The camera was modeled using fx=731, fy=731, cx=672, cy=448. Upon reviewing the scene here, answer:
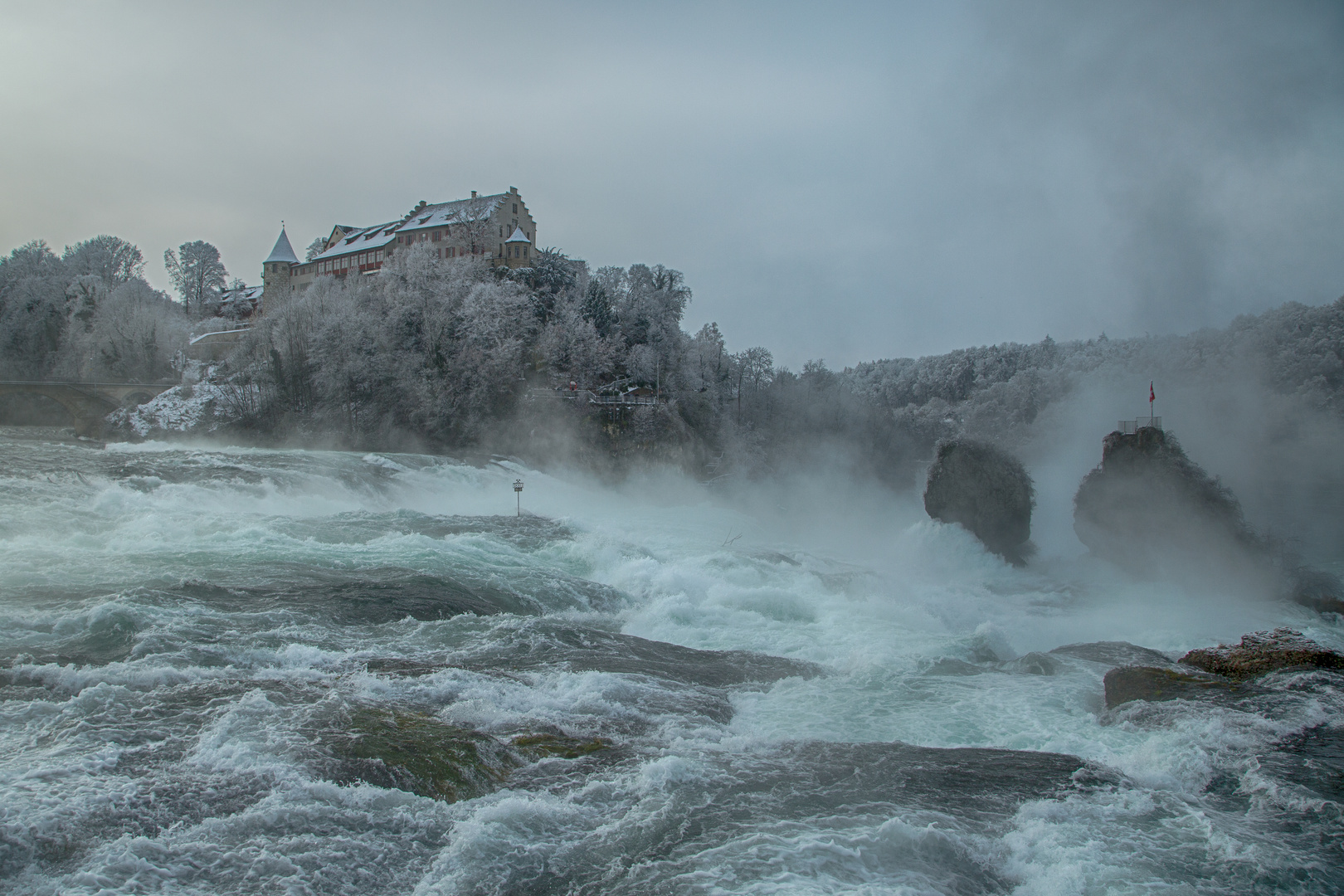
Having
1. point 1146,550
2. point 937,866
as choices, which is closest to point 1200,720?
point 937,866

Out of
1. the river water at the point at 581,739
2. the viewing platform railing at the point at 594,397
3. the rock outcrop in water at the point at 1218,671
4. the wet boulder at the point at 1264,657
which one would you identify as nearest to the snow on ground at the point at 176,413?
the viewing platform railing at the point at 594,397

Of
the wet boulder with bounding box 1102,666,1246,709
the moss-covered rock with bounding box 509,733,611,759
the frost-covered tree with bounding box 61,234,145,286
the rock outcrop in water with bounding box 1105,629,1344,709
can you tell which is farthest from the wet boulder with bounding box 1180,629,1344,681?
the frost-covered tree with bounding box 61,234,145,286

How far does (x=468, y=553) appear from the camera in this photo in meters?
20.8

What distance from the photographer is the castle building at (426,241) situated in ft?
209

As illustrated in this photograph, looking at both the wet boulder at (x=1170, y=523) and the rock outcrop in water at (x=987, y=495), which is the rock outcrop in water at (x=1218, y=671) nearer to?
the wet boulder at (x=1170, y=523)

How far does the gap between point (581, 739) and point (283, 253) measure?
7933 centimetres

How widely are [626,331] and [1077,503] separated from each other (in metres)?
39.6

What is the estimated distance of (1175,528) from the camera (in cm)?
2588

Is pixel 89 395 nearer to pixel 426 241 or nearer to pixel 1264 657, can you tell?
pixel 426 241

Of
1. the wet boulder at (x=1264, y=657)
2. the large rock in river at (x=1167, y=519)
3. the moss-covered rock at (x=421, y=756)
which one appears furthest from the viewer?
the large rock in river at (x=1167, y=519)

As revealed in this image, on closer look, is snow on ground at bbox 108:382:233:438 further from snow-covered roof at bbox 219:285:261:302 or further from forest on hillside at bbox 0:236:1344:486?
snow-covered roof at bbox 219:285:261:302

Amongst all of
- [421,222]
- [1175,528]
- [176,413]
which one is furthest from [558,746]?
[421,222]

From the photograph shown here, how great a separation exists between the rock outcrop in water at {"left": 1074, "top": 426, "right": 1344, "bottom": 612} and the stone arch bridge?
54756 mm

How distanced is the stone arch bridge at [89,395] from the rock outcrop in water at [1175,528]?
54756 mm
